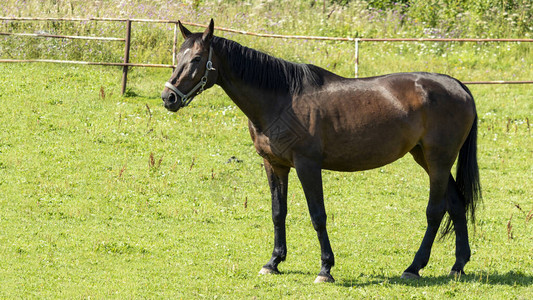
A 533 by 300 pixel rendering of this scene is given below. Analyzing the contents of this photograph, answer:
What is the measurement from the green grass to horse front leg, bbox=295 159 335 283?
20cm

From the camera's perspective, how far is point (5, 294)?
6.70 metres

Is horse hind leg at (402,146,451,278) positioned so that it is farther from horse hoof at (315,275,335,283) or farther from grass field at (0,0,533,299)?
horse hoof at (315,275,335,283)

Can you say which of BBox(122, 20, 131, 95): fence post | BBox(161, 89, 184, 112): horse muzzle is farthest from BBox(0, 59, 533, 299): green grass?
BBox(161, 89, 184, 112): horse muzzle

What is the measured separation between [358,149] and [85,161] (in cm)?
562

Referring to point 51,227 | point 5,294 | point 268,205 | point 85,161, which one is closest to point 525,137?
point 268,205

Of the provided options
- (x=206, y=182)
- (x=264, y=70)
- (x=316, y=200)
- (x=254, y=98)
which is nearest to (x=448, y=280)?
(x=316, y=200)

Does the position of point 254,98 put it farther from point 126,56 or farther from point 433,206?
point 126,56

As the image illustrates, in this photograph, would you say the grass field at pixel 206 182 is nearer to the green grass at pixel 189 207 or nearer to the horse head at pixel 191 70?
the green grass at pixel 189 207

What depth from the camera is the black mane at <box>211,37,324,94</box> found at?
22.8 feet

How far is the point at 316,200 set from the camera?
23.2 ft

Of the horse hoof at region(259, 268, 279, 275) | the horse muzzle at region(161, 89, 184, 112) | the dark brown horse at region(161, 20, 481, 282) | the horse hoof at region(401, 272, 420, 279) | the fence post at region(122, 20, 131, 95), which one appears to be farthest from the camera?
the fence post at region(122, 20, 131, 95)

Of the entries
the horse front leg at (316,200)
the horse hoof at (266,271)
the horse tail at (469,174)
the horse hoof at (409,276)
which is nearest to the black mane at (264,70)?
the horse front leg at (316,200)

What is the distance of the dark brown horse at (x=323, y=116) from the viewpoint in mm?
6953

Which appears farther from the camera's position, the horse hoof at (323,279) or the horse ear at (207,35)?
the horse hoof at (323,279)
